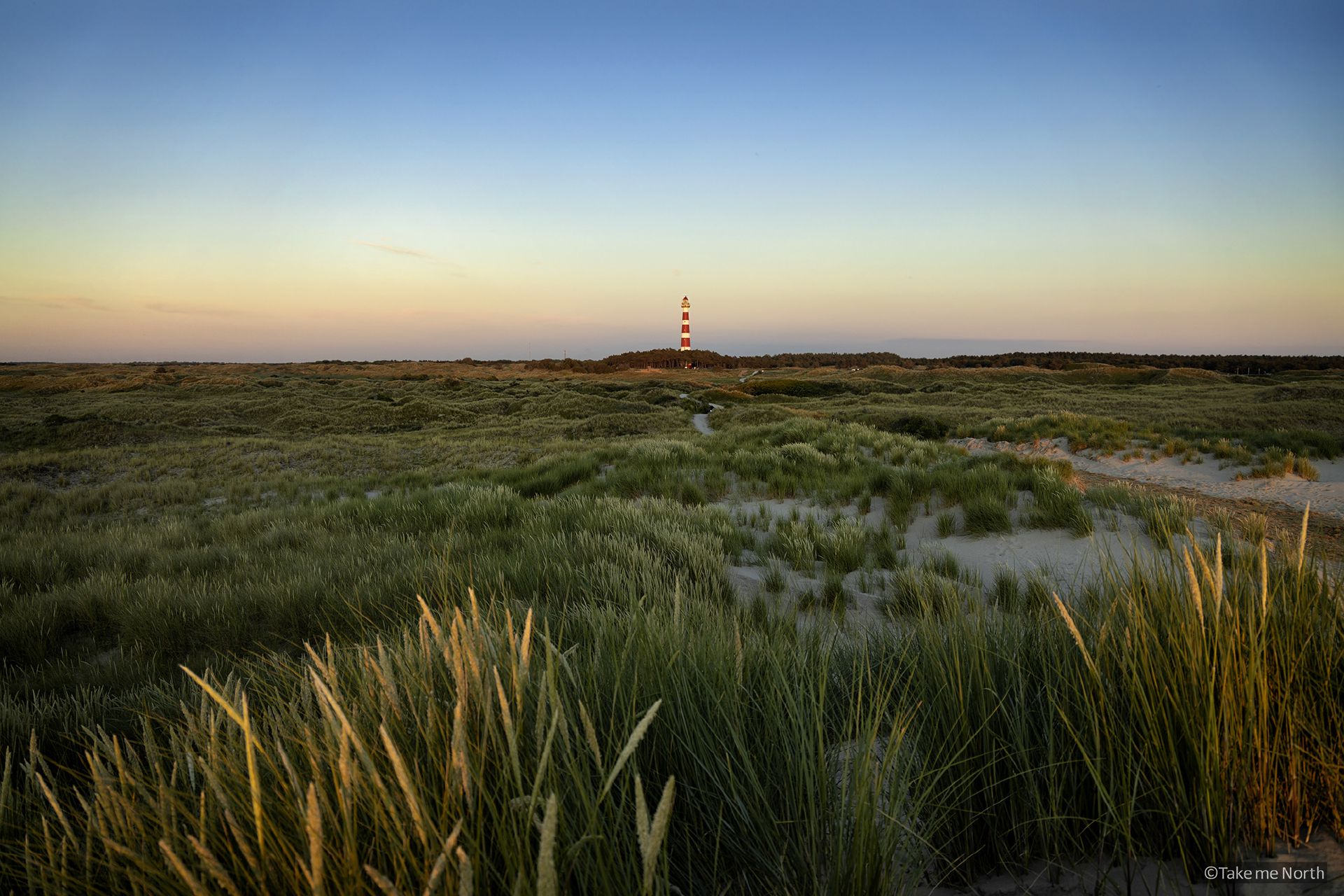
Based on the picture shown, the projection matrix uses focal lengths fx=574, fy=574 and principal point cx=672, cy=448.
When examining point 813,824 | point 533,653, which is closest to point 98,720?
point 533,653

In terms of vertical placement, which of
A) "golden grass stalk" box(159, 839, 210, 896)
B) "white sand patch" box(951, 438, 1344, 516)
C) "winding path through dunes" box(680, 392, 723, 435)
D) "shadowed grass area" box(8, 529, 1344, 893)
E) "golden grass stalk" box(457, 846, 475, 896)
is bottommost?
"white sand patch" box(951, 438, 1344, 516)

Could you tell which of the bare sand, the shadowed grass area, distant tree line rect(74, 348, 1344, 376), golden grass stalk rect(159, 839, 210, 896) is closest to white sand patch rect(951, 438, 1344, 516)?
the bare sand

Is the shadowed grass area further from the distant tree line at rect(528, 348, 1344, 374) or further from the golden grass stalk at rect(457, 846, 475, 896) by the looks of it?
the distant tree line at rect(528, 348, 1344, 374)

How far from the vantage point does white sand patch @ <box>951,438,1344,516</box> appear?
936 centimetres

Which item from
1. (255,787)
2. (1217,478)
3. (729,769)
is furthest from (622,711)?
(1217,478)

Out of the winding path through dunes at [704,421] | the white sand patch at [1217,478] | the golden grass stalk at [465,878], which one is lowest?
the white sand patch at [1217,478]

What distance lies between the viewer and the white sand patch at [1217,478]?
9359mm

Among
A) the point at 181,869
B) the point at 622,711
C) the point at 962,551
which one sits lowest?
the point at 962,551

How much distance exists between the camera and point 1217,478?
1145 cm

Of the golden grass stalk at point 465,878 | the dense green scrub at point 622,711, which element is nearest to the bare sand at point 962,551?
the dense green scrub at point 622,711

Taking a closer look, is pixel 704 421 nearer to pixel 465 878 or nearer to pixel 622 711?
pixel 622 711

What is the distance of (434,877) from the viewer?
69 centimetres

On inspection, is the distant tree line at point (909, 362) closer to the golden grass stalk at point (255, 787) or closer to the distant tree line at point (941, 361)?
the distant tree line at point (941, 361)

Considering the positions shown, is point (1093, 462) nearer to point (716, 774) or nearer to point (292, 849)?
point (716, 774)
